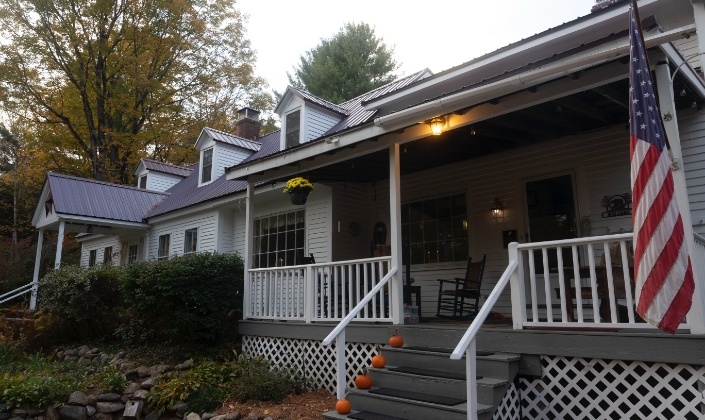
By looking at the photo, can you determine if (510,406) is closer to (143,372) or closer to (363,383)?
(363,383)

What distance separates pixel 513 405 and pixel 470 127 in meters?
3.28

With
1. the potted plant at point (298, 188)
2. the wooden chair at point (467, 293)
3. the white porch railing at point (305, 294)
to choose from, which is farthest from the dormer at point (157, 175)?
the wooden chair at point (467, 293)

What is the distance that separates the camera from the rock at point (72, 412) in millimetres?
6383

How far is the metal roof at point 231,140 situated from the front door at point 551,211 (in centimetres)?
933

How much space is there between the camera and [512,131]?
6617mm

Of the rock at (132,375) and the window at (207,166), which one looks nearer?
the rock at (132,375)

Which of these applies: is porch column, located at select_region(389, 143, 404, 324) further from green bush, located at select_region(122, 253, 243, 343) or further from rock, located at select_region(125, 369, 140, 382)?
rock, located at select_region(125, 369, 140, 382)

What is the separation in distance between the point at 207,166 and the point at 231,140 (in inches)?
43.1

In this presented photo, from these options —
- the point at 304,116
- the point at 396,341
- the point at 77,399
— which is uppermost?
the point at 304,116

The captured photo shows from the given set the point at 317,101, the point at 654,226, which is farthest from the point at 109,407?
the point at 317,101

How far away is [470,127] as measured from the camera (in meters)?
6.16

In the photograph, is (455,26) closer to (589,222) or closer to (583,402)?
(589,222)

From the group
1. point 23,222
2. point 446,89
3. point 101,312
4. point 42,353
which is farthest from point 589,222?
point 23,222

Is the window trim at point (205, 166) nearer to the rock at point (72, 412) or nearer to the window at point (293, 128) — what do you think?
the window at point (293, 128)
